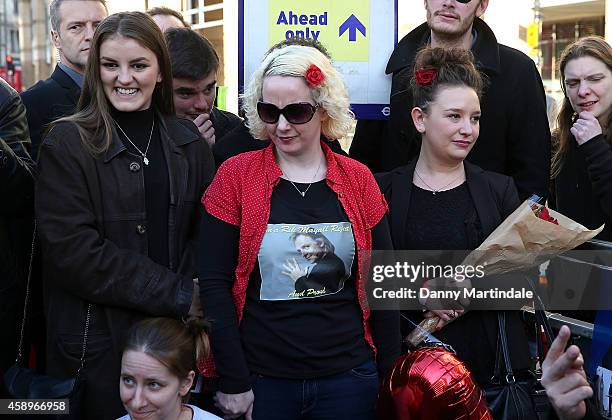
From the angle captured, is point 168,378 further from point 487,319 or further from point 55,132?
point 487,319

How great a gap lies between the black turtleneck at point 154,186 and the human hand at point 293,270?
19.7 inches

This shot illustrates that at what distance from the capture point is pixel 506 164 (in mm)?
3797

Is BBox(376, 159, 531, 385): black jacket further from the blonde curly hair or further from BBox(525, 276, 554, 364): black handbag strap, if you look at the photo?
the blonde curly hair

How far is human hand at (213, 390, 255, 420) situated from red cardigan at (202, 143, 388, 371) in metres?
0.27

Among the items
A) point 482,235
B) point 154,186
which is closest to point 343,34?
point 482,235

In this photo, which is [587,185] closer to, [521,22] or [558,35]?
[521,22]

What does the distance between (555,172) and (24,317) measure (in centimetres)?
266

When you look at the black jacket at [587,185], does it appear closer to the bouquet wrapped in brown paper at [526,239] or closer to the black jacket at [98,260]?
the bouquet wrapped in brown paper at [526,239]

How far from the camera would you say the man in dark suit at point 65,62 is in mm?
3910

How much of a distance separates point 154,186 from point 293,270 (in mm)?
620

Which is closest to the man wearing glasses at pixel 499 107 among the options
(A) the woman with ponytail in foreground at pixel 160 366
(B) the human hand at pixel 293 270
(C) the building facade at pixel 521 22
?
(B) the human hand at pixel 293 270

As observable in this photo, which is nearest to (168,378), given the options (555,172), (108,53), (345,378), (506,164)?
(345,378)

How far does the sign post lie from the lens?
13.2ft

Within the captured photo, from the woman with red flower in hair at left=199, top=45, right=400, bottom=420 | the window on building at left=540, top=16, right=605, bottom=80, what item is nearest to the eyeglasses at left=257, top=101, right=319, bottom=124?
the woman with red flower in hair at left=199, top=45, right=400, bottom=420
